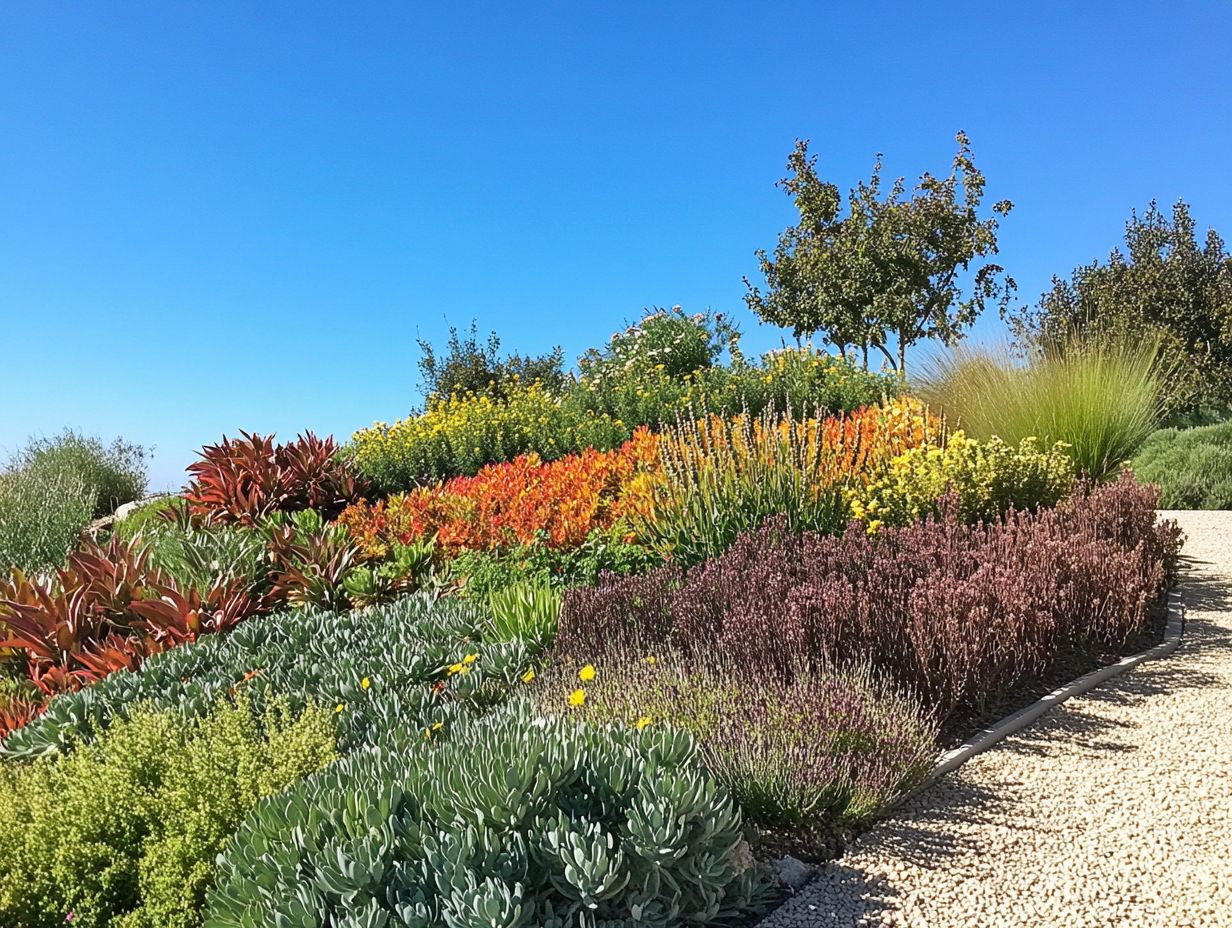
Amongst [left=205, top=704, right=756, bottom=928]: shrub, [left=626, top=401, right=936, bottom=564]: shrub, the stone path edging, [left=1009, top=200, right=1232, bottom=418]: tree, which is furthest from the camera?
[left=1009, top=200, right=1232, bottom=418]: tree

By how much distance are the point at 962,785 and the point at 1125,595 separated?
226 centimetres

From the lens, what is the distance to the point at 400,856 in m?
2.11

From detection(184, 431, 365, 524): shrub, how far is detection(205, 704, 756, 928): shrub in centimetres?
629

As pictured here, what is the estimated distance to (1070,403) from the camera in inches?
333

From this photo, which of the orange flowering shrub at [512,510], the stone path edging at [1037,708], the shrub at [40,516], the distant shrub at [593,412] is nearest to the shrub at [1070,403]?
the distant shrub at [593,412]

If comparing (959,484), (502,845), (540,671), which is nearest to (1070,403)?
(959,484)

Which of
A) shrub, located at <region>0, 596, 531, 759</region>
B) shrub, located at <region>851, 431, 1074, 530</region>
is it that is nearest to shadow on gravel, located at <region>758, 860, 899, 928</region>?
shrub, located at <region>0, 596, 531, 759</region>

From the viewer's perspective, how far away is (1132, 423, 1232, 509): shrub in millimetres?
12578

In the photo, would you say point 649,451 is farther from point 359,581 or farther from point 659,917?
point 659,917

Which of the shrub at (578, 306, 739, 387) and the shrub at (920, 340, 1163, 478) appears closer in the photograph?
the shrub at (920, 340, 1163, 478)

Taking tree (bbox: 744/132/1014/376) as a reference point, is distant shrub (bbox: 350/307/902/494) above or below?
below

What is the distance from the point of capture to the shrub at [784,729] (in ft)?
9.26

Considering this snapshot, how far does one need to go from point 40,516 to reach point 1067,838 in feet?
41.1

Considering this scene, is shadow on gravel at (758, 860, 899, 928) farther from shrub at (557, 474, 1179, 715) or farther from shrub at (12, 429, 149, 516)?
shrub at (12, 429, 149, 516)
